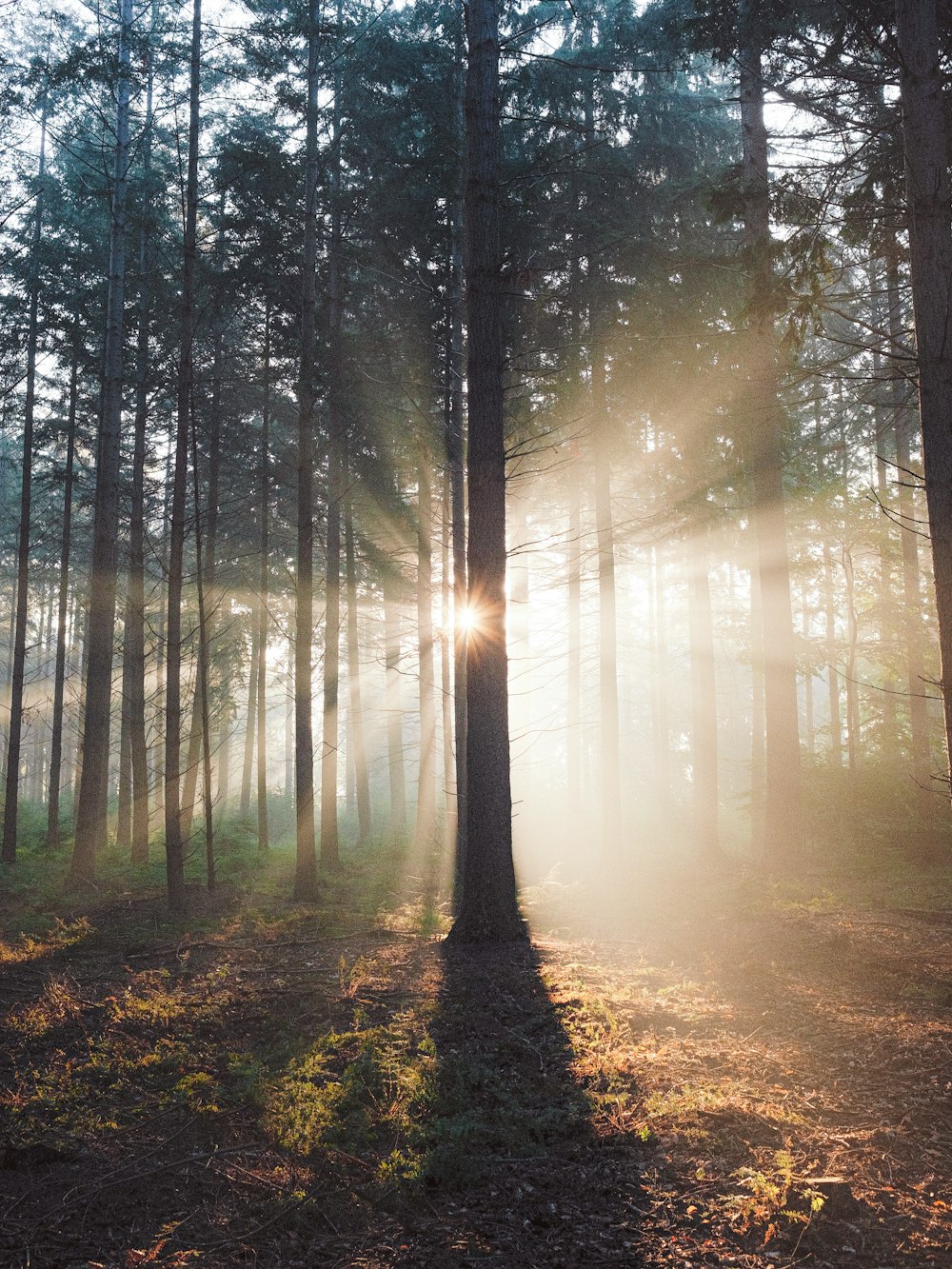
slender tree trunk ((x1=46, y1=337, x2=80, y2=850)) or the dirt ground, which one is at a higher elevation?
slender tree trunk ((x1=46, y1=337, x2=80, y2=850))

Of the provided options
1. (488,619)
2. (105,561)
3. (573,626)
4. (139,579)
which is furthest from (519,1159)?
(573,626)

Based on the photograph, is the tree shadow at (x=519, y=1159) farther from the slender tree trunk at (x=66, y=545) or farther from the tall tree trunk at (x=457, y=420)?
the slender tree trunk at (x=66, y=545)

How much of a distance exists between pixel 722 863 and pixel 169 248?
16.7m

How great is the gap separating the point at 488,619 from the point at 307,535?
557cm

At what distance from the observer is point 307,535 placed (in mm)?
12672

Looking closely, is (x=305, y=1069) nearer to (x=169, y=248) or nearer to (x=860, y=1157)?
(x=860, y=1157)

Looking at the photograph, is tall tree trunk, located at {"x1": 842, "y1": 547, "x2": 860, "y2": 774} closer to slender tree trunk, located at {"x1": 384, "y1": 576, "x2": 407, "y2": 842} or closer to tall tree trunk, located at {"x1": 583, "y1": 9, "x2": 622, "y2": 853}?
tall tree trunk, located at {"x1": 583, "y1": 9, "x2": 622, "y2": 853}

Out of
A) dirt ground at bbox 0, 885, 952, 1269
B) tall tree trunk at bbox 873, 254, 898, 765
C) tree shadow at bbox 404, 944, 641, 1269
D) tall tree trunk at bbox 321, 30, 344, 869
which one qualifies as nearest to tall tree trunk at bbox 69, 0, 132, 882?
tall tree trunk at bbox 321, 30, 344, 869

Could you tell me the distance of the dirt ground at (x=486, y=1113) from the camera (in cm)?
316

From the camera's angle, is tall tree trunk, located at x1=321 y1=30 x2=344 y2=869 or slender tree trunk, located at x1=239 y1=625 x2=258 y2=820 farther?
slender tree trunk, located at x1=239 y1=625 x2=258 y2=820

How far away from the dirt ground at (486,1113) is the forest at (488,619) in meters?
0.03

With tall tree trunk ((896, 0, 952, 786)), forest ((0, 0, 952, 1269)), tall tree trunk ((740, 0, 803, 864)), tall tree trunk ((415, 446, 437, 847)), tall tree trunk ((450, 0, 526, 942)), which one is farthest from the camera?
tall tree trunk ((415, 446, 437, 847))

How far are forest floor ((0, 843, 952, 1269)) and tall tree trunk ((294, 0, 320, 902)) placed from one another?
4.60m

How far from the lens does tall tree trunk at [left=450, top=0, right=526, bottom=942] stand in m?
8.11
